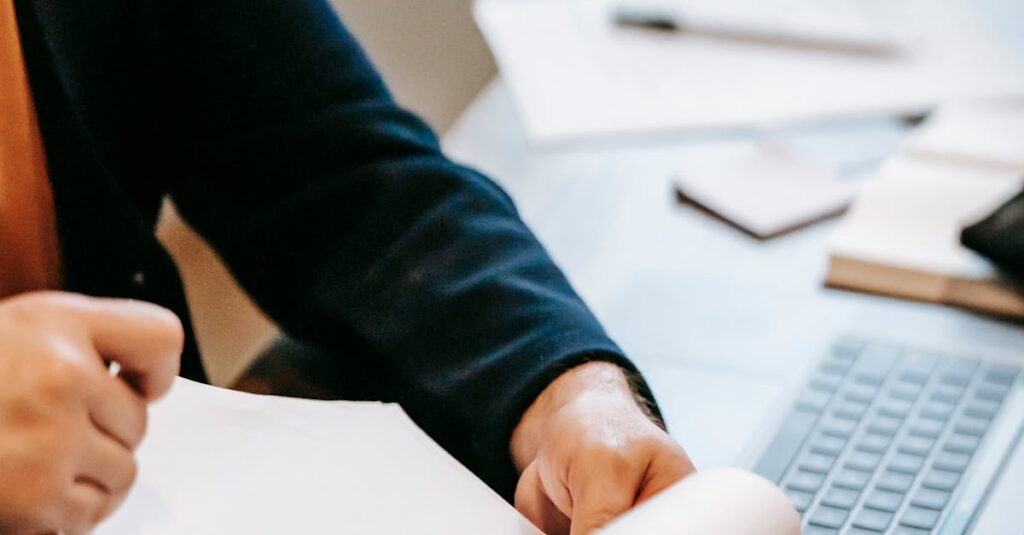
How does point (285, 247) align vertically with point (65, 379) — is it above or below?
below

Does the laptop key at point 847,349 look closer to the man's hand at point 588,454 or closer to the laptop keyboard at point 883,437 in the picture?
the laptop keyboard at point 883,437

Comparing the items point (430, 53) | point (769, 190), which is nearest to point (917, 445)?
point (769, 190)

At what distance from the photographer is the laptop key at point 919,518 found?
22.1 inches

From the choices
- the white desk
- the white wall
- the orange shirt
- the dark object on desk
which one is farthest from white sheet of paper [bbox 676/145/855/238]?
the white wall

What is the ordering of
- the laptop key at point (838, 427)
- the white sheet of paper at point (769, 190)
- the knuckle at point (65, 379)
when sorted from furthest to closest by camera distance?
the white sheet of paper at point (769, 190) → the laptop key at point (838, 427) → the knuckle at point (65, 379)

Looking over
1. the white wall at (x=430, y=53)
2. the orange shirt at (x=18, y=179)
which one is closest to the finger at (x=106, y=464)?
the orange shirt at (x=18, y=179)

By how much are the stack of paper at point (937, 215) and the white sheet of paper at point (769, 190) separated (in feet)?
0.12

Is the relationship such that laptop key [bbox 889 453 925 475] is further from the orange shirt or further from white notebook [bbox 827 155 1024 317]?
the orange shirt

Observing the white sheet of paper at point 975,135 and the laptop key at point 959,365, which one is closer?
the laptop key at point 959,365

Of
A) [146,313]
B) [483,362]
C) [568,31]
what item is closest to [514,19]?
[568,31]

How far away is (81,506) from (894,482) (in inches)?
15.5

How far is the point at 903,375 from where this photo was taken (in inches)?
26.7

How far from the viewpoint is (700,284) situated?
798 millimetres

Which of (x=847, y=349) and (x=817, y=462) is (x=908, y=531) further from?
(x=847, y=349)
